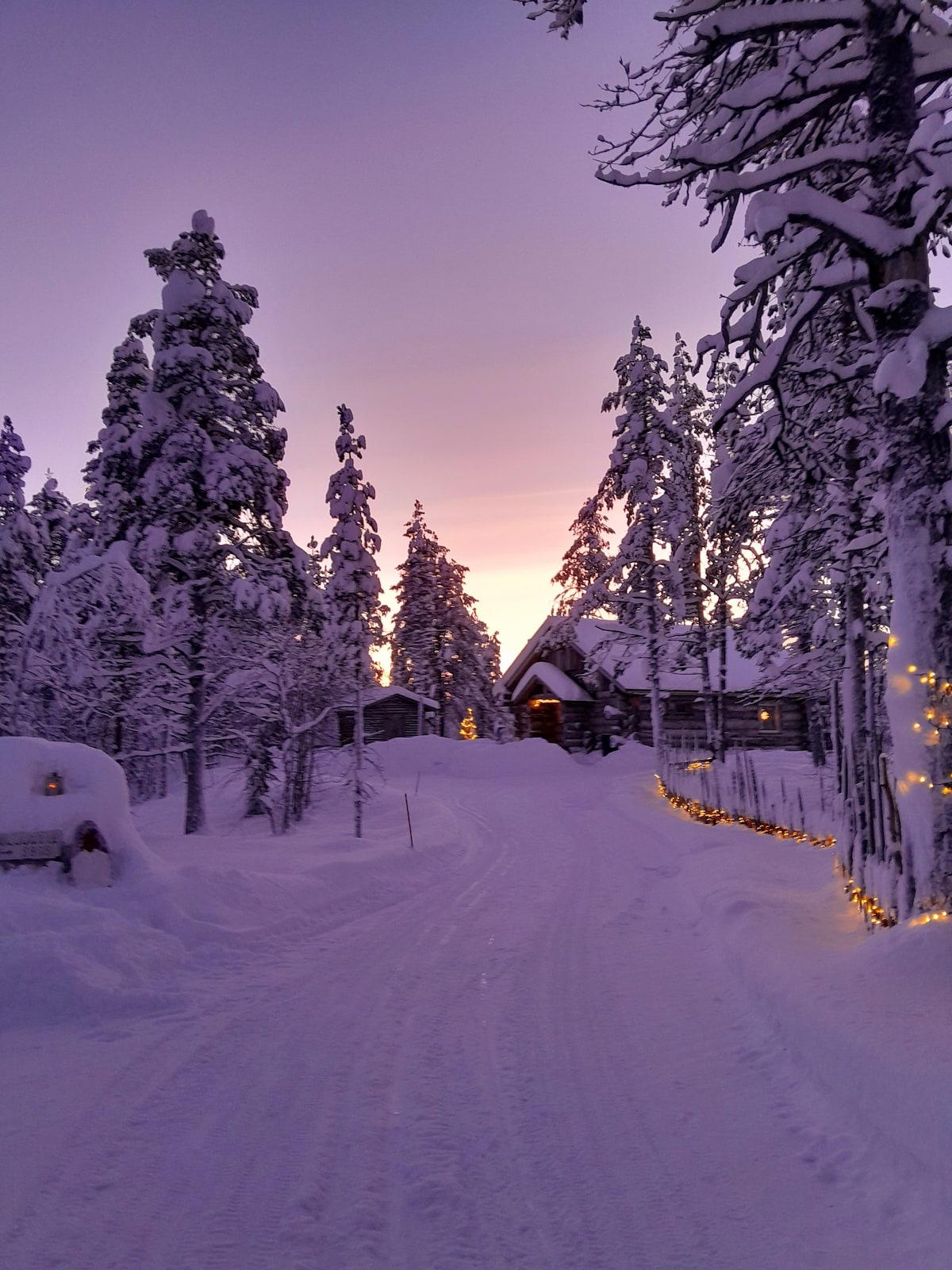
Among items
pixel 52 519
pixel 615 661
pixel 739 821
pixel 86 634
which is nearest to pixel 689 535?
pixel 615 661

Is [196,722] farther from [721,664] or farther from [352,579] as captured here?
[721,664]

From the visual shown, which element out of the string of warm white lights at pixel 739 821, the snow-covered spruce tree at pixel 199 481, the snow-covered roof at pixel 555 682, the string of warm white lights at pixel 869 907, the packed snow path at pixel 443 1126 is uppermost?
the snow-covered spruce tree at pixel 199 481

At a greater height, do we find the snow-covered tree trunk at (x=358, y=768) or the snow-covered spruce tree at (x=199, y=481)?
the snow-covered spruce tree at (x=199, y=481)

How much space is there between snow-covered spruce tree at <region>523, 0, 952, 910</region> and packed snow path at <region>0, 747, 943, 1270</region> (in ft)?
8.31

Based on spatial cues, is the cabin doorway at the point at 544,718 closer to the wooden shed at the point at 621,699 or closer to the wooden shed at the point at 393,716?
the wooden shed at the point at 621,699

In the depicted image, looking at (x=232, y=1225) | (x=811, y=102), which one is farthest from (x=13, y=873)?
(x=811, y=102)

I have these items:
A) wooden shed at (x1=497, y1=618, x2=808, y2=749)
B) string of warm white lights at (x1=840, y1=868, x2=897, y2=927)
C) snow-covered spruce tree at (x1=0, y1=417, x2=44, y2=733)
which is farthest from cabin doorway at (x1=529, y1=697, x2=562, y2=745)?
string of warm white lights at (x1=840, y1=868, x2=897, y2=927)

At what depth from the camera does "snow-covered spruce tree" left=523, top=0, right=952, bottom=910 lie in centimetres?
637

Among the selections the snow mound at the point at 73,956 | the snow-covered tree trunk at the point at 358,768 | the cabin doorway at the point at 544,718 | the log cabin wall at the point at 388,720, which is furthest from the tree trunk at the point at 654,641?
the snow mound at the point at 73,956

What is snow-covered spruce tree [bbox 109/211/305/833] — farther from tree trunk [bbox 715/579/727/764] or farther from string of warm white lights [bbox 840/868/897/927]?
tree trunk [bbox 715/579/727/764]

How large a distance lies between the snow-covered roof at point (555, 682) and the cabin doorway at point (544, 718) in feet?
3.55

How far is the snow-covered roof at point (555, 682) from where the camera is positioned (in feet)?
126

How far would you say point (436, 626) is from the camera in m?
50.2

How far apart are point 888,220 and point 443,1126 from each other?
760 centimetres
